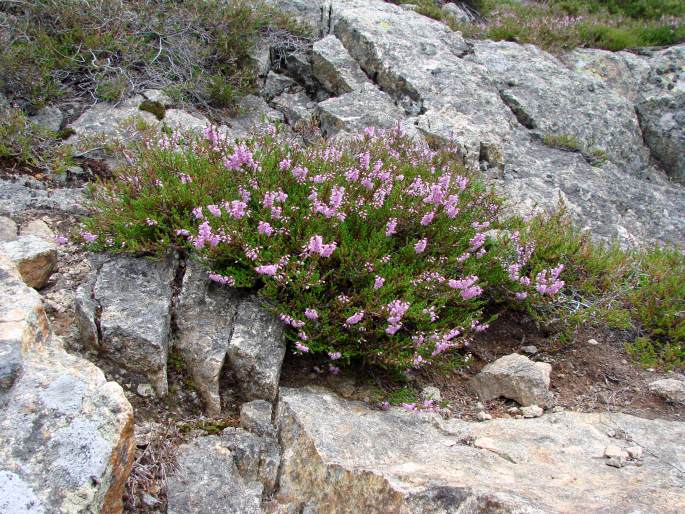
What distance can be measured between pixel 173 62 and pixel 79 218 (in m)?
3.16

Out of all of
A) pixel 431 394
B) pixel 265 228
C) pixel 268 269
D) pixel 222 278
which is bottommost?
pixel 431 394

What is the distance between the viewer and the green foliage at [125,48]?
19.9 ft

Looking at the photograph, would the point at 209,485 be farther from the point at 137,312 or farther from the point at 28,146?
the point at 28,146

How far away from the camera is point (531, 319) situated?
14.8ft

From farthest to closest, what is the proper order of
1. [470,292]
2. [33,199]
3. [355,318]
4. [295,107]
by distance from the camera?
1. [295,107]
2. [33,199]
3. [470,292]
4. [355,318]

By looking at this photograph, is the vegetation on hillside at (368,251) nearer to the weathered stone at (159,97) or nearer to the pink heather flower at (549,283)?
the pink heather flower at (549,283)

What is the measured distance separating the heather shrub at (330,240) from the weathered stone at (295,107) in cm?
229

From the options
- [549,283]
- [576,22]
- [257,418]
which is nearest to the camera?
[257,418]

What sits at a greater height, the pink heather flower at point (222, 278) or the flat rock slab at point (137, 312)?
the pink heather flower at point (222, 278)

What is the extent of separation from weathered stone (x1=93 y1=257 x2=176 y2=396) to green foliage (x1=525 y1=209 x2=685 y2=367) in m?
2.84

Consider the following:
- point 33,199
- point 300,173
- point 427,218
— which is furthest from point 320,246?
point 33,199

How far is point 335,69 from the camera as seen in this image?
7.61 m

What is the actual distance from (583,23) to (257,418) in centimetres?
1091

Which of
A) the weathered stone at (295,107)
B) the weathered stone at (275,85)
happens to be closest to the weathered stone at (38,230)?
the weathered stone at (295,107)
